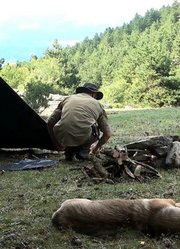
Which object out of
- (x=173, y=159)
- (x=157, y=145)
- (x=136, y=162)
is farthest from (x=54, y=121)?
(x=173, y=159)

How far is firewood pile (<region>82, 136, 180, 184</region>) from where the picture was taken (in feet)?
16.9

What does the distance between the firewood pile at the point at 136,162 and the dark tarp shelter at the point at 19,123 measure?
4.89 feet

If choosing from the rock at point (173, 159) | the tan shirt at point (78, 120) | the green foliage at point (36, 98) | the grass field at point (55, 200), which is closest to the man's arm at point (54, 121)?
the tan shirt at point (78, 120)

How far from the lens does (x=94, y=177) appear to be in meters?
5.17

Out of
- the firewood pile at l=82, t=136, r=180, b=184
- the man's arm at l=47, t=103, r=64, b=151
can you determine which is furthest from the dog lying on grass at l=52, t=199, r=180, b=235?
the man's arm at l=47, t=103, r=64, b=151

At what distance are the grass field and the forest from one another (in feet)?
58.0

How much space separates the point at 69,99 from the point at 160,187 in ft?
7.50

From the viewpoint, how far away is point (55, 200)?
14.3ft

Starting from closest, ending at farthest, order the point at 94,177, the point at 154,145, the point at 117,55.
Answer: the point at 94,177, the point at 154,145, the point at 117,55

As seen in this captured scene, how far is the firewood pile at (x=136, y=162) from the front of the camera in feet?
16.9

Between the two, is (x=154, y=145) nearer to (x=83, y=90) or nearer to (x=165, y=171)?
(x=165, y=171)

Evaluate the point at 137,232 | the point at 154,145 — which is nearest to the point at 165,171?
the point at 154,145

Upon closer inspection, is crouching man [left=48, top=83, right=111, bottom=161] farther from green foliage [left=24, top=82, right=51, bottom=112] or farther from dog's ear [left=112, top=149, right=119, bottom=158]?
green foliage [left=24, top=82, right=51, bottom=112]

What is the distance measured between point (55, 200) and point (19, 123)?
9.48 ft
